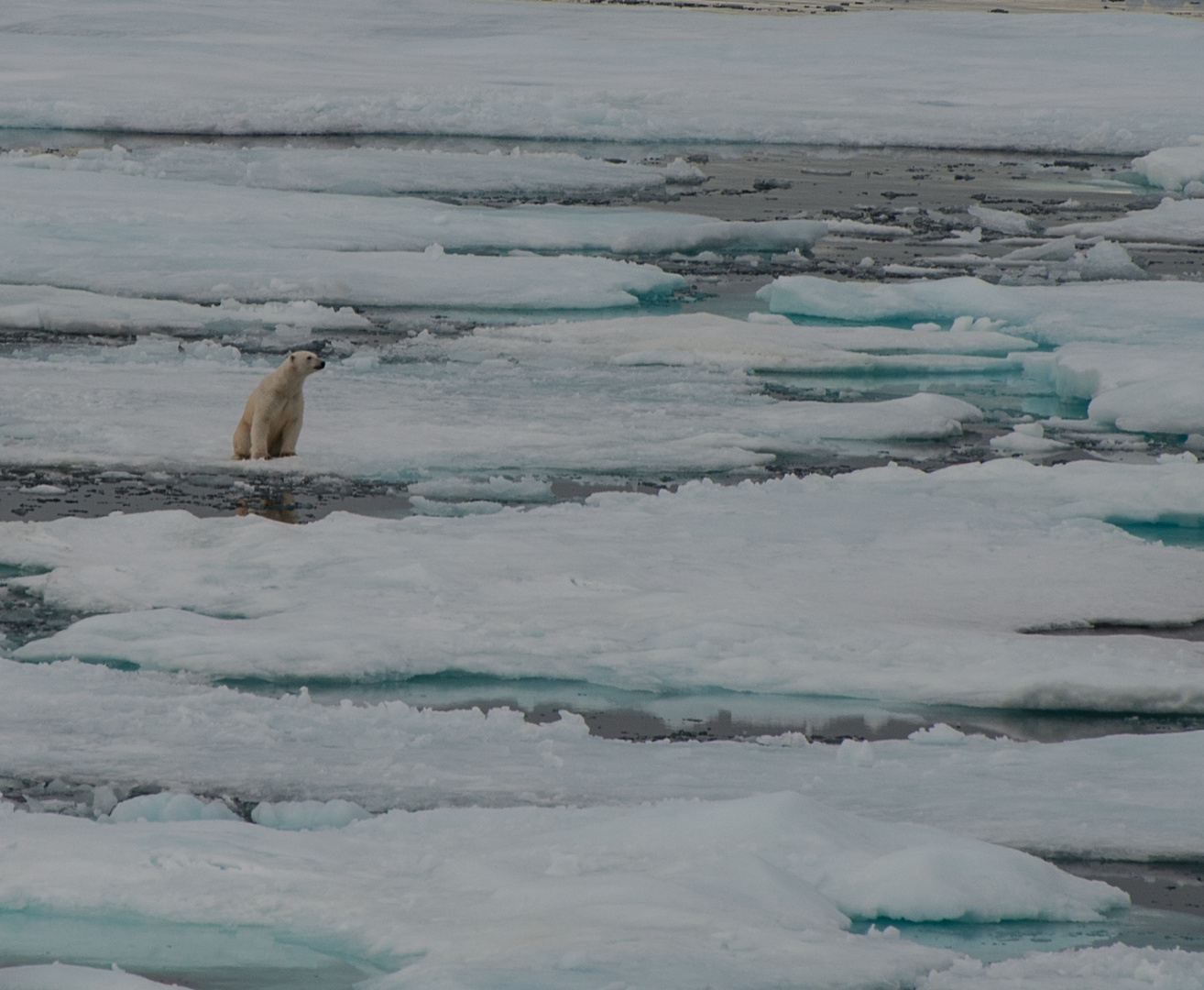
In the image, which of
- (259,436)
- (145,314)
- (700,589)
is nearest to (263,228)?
(145,314)

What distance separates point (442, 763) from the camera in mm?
4184

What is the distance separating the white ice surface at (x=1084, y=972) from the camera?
2.98 meters

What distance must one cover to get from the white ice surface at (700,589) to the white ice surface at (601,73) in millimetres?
15010

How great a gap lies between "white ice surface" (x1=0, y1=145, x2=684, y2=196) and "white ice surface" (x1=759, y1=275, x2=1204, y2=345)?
228 inches

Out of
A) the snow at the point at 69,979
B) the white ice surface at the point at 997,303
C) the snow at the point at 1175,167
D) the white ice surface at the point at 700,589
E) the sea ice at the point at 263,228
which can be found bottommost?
the white ice surface at the point at 700,589

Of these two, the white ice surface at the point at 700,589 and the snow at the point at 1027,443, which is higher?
the snow at the point at 1027,443

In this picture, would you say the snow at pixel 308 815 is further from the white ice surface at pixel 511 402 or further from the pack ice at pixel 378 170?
the pack ice at pixel 378 170

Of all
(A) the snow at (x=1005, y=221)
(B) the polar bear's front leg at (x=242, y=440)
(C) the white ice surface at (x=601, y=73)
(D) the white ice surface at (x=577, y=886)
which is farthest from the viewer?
(C) the white ice surface at (x=601, y=73)

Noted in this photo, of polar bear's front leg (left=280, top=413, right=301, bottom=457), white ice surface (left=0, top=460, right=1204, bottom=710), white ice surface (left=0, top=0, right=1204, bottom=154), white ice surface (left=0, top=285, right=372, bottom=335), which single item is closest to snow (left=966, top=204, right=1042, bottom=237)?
white ice surface (left=0, top=0, right=1204, bottom=154)

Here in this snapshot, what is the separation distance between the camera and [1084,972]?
9.97 feet

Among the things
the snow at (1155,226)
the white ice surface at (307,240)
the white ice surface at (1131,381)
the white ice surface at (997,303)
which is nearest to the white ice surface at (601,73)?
the snow at (1155,226)

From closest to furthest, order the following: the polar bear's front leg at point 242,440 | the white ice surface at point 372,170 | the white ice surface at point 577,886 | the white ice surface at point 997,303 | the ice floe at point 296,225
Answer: the white ice surface at point 577,886
the polar bear's front leg at point 242,440
the white ice surface at point 997,303
the ice floe at point 296,225
the white ice surface at point 372,170

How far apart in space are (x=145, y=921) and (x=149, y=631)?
6.48 ft

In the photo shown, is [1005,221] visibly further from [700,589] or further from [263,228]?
[700,589]
